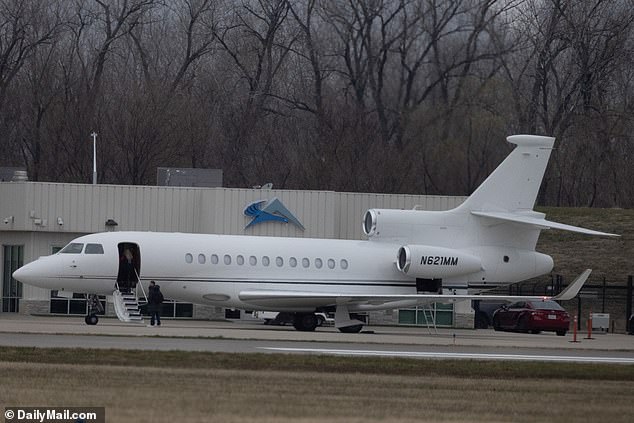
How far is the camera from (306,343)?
2991 cm

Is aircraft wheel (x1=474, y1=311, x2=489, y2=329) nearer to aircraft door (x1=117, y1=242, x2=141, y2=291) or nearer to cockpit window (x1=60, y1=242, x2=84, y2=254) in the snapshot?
aircraft door (x1=117, y1=242, x2=141, y2=291)

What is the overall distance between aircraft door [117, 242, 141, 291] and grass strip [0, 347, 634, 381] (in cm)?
1144

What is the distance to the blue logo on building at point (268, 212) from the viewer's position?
44094 millimetres

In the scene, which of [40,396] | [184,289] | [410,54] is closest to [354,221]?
[184,289]

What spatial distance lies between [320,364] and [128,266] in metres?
14.5

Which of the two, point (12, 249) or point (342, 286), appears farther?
point (12, 249)

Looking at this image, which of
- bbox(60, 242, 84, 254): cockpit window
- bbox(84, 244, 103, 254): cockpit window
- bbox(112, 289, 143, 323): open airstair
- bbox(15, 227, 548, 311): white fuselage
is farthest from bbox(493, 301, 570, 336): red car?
bbox(60, 242, 84, 254): cockpit window

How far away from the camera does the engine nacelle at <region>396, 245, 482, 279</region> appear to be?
3794cm

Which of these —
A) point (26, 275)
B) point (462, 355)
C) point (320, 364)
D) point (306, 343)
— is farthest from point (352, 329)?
point (320, 364)

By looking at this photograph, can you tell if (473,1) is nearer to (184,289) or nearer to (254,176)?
(254,176)

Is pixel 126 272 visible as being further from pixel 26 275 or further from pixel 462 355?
pixel 462 355

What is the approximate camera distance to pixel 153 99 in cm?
6103

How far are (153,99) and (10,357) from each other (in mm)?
39209

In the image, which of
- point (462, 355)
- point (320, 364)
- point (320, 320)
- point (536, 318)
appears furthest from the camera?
point (536, 318)
